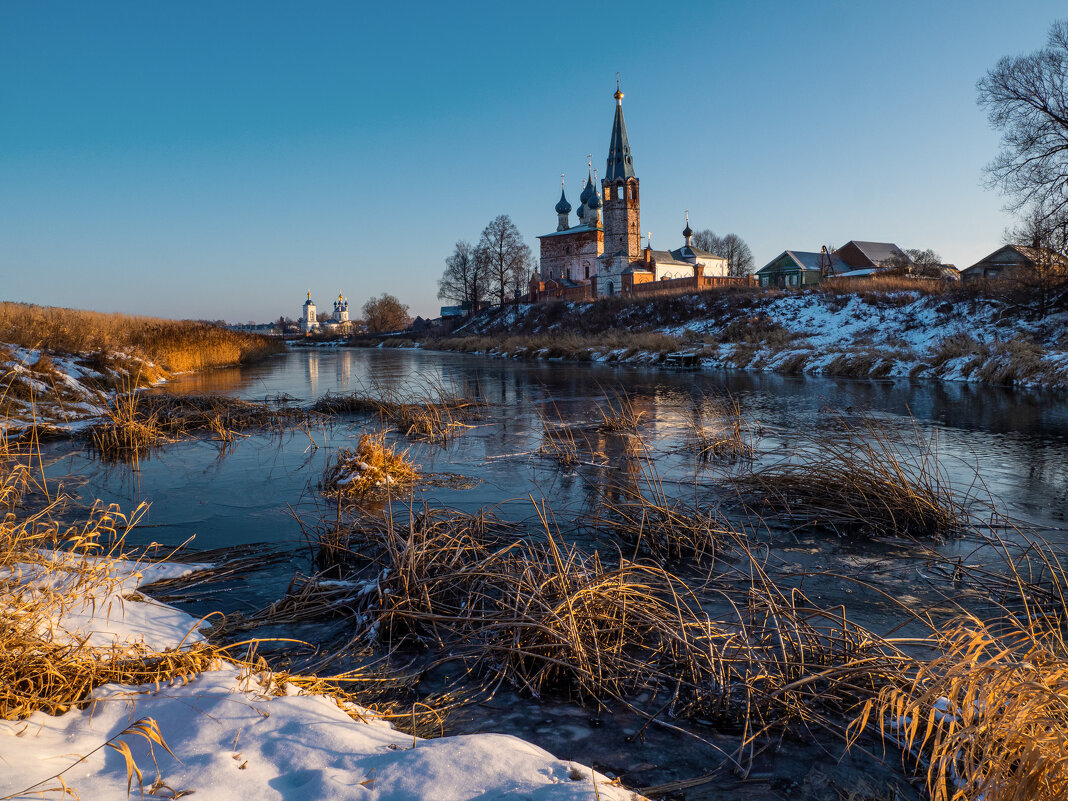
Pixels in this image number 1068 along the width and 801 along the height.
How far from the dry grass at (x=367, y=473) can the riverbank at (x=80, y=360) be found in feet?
7.70

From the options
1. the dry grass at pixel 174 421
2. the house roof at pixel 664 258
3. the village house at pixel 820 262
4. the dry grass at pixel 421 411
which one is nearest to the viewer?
the dry grass at pixel 174 421

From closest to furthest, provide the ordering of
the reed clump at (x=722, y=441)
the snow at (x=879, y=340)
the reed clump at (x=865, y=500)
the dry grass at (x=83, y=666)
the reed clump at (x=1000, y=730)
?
the reed clump at (x=1000, y=730) → the dry grass at (x=83, y=666) → the reed clump at (x=865, y=500) → the reed clump at (x=722, y=441) → the snow at (x=879, y=340)

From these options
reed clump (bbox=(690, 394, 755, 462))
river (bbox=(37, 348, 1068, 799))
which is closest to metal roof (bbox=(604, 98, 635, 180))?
river (bbox=(37, 348, 1068, 799))

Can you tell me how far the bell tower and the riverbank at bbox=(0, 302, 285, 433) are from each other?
4868cm

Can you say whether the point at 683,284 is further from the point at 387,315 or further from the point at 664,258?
the point at 387,315

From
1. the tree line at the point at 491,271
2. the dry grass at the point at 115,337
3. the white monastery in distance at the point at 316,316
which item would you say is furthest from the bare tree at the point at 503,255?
the white monastery in distance at the point at 316,316

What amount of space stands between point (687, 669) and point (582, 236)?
248 ft

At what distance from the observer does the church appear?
62312 mm

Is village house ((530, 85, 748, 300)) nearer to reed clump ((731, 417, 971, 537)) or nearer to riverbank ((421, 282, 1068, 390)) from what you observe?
riverbank ((421, 282, 1068, 390))

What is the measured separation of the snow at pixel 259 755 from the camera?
1691 millimetres

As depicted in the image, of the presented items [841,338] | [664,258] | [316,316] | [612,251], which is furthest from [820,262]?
[316,316]

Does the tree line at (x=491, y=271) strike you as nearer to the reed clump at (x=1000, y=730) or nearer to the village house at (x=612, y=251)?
the village house at (x=612, y=251)

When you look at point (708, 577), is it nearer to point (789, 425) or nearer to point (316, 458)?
point (316, 458)

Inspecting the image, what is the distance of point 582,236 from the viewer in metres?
75.2
